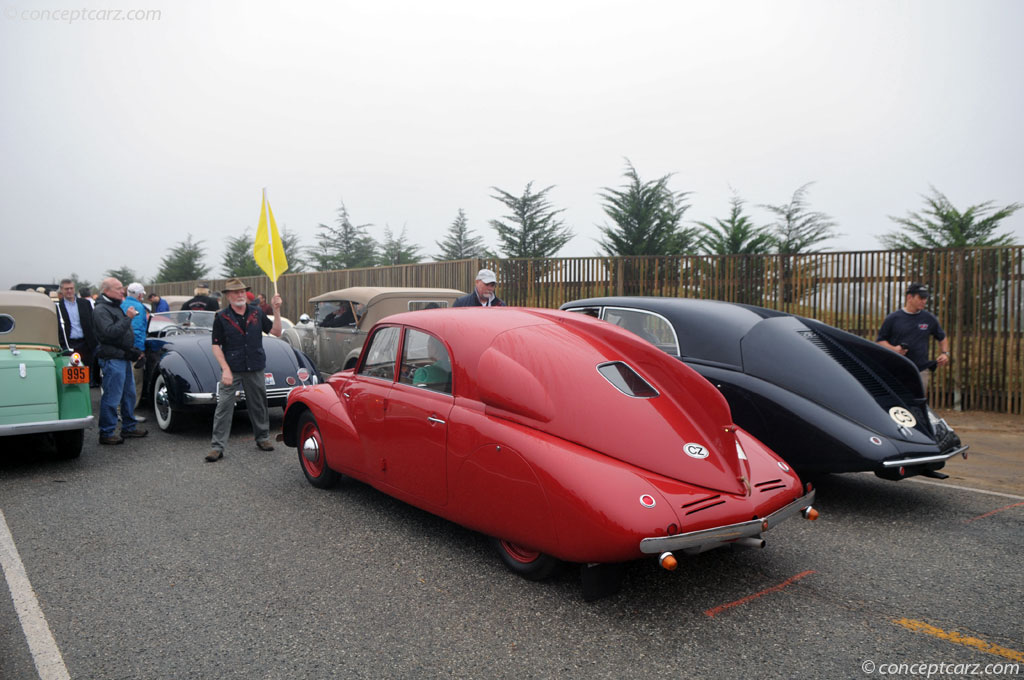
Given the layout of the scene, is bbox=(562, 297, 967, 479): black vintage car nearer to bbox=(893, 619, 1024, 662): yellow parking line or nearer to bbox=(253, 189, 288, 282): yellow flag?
bbox=(893, 619, 1024, 662): yellow parking line

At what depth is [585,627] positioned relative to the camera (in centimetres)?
312

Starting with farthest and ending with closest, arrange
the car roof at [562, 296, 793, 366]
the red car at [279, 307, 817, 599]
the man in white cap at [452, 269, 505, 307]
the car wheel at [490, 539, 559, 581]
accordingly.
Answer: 1. the man in white cap at [452, 269, 505, 307]
2. the car roof at [562, 296, 793, 366]
3. the car wheel at [490, 539, 559, 581]
4. the red car at [279, 307, 817, 599]

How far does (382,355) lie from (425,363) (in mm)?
612

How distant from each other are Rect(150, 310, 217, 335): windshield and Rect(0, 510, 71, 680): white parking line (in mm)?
5181

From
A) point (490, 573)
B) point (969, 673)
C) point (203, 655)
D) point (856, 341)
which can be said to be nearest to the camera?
point (969, 673)

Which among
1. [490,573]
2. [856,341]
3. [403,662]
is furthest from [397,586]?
[856,341]

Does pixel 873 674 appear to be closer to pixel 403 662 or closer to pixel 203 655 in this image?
pixel 403 662

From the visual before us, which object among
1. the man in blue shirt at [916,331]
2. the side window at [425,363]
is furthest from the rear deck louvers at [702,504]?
the man in blue shirt at [916,331]

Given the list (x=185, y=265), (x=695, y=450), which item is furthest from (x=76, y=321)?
(x=185, y=265)

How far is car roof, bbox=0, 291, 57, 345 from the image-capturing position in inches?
254

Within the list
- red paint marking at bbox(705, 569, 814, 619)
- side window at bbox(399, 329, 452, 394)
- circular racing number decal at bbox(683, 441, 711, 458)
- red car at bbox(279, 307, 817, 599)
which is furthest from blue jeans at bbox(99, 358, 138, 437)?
red paint marking at bbox(705, 569, 814, 619)

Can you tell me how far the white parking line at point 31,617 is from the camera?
2791mm

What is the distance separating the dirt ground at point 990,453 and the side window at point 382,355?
16.0 ft

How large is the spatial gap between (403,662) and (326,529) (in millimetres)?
1827
